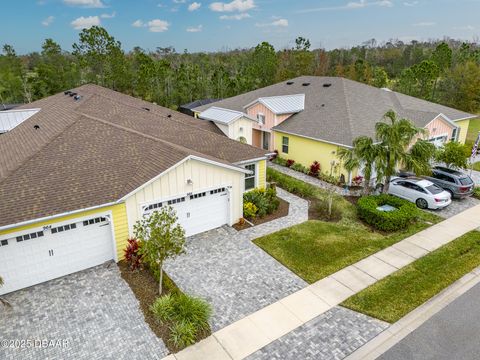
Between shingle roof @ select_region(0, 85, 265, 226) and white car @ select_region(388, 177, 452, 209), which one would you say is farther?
white car @ select_region(388, 177, 452, 209)

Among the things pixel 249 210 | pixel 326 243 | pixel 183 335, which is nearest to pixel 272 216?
pixel 249 210

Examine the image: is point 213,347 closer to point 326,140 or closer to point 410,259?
point 410,259

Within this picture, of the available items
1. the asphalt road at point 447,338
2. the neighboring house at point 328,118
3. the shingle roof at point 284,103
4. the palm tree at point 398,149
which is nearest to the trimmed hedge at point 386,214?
the palm tree at point 398,149

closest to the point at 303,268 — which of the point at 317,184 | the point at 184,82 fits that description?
the point at 317,184

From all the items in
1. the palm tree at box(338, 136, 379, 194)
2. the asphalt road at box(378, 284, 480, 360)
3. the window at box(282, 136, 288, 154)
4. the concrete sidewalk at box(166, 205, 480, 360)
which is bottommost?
the asphalt road at box(378, 284, 480, 360)

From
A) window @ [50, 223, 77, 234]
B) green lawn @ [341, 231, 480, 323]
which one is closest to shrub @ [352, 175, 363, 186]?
green lawn @ [341, 231, 480, 323]

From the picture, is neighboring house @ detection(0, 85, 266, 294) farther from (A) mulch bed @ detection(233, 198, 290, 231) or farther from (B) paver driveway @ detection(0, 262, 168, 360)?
(B) paver driveway @ detection(0, 262, 168, 360)

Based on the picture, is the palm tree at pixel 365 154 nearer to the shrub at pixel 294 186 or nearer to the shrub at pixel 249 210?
the shrub at pixel 294 186
